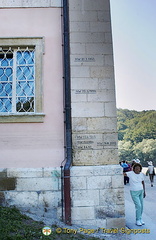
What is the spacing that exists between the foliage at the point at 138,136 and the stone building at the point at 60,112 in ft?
110

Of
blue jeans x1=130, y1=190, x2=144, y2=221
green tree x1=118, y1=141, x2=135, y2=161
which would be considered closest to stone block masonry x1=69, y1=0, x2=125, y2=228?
blue jeans x1=130, y1=190, x2=144, y2=221

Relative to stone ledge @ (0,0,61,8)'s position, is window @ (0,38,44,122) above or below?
below

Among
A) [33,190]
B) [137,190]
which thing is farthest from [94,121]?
[33,190]

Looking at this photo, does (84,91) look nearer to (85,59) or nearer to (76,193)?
(85,59)

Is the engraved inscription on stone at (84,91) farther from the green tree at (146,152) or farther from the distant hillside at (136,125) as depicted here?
the distant hillside at (136,125)

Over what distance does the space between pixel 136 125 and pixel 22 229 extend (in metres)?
53.8

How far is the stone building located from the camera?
16.1ft

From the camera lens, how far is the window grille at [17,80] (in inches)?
216

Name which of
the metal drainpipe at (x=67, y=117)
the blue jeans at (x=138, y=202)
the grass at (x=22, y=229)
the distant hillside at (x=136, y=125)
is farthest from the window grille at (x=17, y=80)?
the distant hillside at (x=136, y=125)

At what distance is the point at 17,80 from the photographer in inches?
219

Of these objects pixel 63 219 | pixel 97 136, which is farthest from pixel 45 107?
pixel 63 219

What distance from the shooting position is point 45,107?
17.9ft

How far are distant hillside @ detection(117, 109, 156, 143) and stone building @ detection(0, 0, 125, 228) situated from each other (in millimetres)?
43432

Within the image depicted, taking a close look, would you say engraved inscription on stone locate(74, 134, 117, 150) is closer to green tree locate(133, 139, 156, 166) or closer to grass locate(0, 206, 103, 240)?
grass locate(0, 206, 103, 240)
